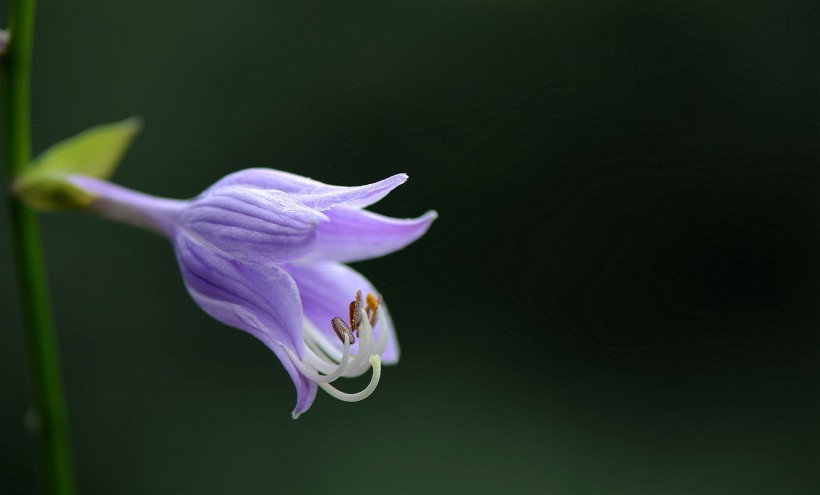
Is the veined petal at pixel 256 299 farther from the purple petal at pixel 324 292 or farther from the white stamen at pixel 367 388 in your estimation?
the purple petal at pixel 324 292

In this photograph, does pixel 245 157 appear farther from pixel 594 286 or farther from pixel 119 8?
pixel 594 286

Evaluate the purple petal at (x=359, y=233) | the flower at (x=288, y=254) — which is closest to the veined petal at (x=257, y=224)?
the flower at (x=288, y=254)

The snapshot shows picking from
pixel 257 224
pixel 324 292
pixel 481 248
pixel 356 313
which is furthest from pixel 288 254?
pixel 481 248

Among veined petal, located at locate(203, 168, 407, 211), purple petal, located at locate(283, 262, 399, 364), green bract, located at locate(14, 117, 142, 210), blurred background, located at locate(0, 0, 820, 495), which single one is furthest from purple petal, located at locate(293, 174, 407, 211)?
blurred background, located at locate(0, 0, 820, 495)

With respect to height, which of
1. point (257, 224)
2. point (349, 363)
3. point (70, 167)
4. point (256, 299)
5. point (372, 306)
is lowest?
point (349, 363)

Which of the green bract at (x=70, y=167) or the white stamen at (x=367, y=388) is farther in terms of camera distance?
the green bract at (x=70, y=167)

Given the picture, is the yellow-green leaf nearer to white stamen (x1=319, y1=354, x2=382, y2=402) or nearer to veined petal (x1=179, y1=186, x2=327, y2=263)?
veined petal (x1=179, y1=186, x2=327, y2=263)

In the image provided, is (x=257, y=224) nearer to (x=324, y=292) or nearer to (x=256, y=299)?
(x=256, y=299)

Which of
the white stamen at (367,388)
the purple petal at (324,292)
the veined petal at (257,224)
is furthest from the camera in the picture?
the purple petal at (324,292)
